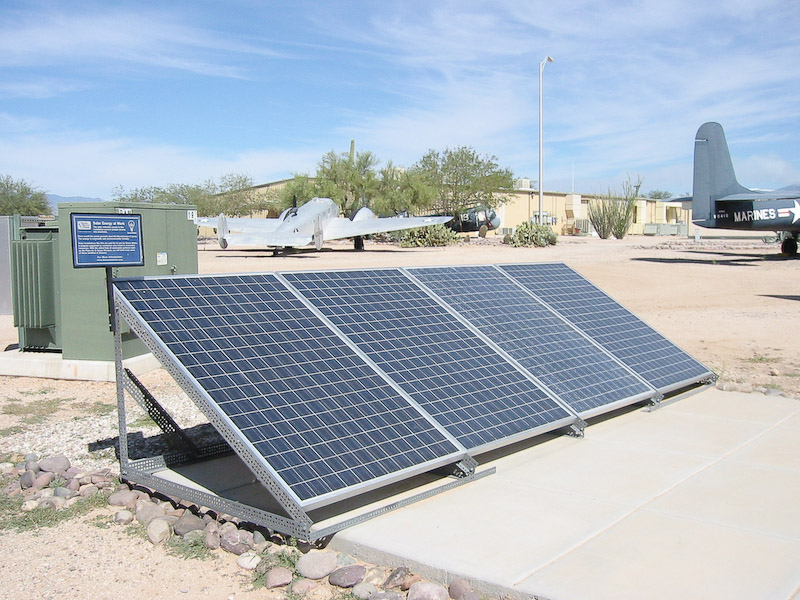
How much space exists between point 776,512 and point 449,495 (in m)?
2.14

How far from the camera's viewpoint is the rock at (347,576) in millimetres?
4246

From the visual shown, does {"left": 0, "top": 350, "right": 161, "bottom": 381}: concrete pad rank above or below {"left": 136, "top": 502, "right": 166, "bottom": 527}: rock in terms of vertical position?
above

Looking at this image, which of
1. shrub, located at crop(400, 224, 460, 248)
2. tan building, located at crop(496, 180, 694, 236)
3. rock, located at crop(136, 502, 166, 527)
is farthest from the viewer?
tan building, located at crop(496, 180, 694, 236)

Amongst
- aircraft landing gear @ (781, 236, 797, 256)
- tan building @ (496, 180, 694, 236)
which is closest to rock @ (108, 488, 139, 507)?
aircraft landing gear @ (781, 236, 797, 256)

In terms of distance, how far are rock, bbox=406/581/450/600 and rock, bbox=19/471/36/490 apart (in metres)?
3.55

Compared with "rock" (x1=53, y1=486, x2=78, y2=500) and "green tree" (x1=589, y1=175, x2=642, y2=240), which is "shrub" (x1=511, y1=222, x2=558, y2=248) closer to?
"green tree" (x1=589, y1=175, x2=642, y2=240)

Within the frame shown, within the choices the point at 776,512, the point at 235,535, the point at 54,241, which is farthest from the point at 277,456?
the point at 54,241

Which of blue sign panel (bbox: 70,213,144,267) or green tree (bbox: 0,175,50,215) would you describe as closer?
blue sign panel (bbox: 70,213,144,267)

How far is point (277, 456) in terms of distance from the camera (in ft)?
15.2

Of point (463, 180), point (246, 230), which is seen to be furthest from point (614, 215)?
point (246, 230)

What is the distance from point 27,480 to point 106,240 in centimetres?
207

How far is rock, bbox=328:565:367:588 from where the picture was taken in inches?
167

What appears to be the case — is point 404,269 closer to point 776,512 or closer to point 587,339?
point 587,339

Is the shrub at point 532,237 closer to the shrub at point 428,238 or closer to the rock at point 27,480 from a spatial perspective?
the shrub at point 428,238
